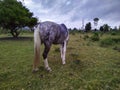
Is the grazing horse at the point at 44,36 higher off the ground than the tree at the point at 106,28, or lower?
lower

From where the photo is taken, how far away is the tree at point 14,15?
52.4 ft

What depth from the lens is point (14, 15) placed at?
16141 millimetres

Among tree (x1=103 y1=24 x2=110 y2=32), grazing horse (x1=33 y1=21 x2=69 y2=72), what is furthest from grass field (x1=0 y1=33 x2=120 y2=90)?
tree (x1=103 y1=24 x2=110 y2=32)

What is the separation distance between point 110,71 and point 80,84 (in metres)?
1.49

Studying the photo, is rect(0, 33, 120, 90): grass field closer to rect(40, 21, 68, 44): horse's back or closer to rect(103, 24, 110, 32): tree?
rect(40, 21, 68, 44): horse's back

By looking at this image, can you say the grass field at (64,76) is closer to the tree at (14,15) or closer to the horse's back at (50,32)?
the horse's back at (50,32)

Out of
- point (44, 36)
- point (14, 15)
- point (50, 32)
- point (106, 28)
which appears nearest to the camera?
point (44, 36)

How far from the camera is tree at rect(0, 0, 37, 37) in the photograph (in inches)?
629

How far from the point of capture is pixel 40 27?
16.7ft

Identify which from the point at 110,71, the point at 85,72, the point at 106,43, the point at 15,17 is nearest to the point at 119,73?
the point at 110,71

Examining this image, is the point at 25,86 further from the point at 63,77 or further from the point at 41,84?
the point at 63,77

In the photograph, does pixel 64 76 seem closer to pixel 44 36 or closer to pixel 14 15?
pixel 44 36

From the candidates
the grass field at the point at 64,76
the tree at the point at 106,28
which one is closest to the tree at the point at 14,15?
the grass field at the point at 64,76

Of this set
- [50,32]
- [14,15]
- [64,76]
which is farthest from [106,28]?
[64,76]
